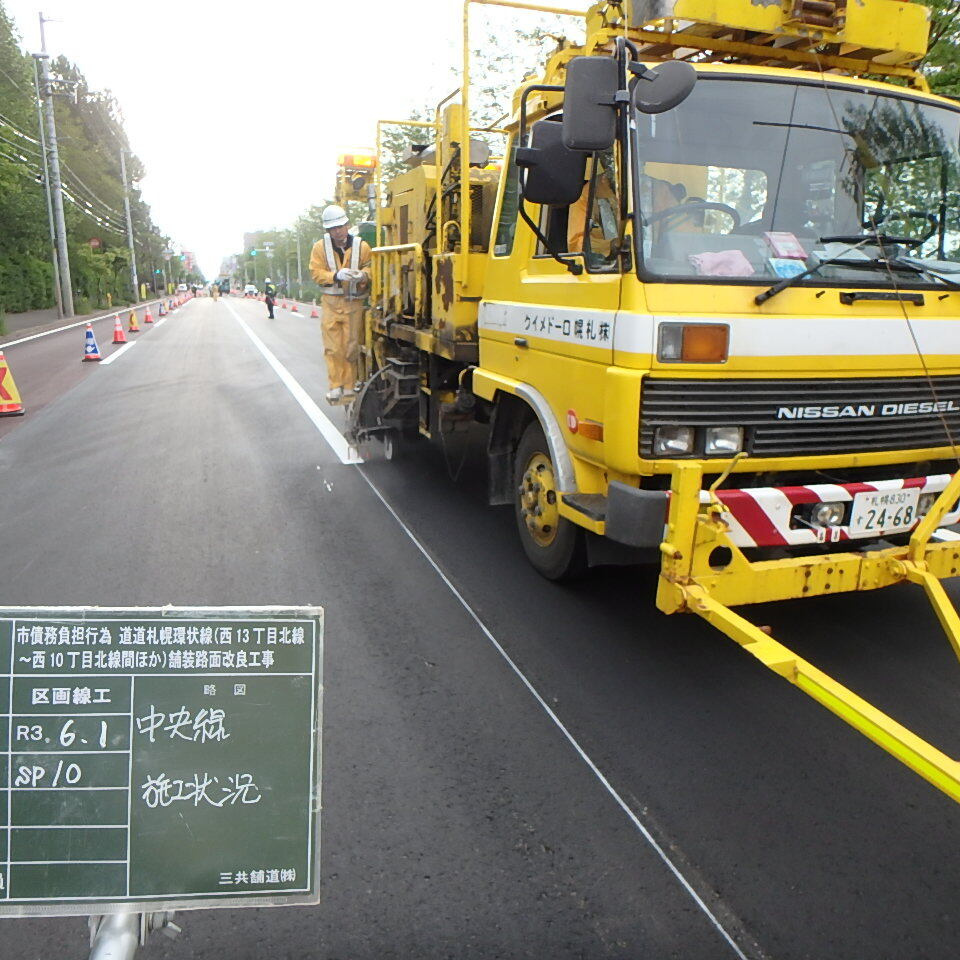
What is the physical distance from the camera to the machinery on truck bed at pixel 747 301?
135 inches

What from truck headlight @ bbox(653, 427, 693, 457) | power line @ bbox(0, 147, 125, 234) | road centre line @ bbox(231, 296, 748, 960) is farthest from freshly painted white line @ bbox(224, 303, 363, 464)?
power line @ bbox(0, 147, 125, 234)

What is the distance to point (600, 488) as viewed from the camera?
13.3ft

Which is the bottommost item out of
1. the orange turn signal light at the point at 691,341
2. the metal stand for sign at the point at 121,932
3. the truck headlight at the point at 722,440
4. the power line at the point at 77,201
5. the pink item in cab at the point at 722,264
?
the metal stand for sign at the point at 121,932

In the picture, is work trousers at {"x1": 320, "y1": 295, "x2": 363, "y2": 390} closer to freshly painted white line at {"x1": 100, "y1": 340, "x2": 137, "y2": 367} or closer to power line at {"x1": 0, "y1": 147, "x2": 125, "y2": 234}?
freshly painted white line at {"x1": 100, "y1": 340, "x2": 137, "y2": 367}

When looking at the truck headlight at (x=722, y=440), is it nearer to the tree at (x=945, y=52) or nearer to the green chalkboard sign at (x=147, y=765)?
the green chalkboard sign at (x=147, y=765)

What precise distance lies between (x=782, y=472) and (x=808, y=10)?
226cm

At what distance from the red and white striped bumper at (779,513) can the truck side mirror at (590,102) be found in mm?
1548

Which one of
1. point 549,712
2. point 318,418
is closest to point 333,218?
point 318,418

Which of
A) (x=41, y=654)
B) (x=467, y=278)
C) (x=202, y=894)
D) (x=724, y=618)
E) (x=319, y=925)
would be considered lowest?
(x=319, y=925)

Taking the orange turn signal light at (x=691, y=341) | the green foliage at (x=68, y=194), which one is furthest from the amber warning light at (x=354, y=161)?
the green foliage at (x=68, y=194)

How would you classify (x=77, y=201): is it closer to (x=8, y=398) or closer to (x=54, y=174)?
(x=54, y=174)

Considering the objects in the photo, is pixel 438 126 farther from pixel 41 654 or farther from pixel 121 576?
pixel 41 654


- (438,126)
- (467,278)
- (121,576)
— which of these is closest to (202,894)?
(121,576)

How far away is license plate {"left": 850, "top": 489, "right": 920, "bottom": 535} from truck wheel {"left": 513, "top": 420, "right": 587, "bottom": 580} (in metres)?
1.45
